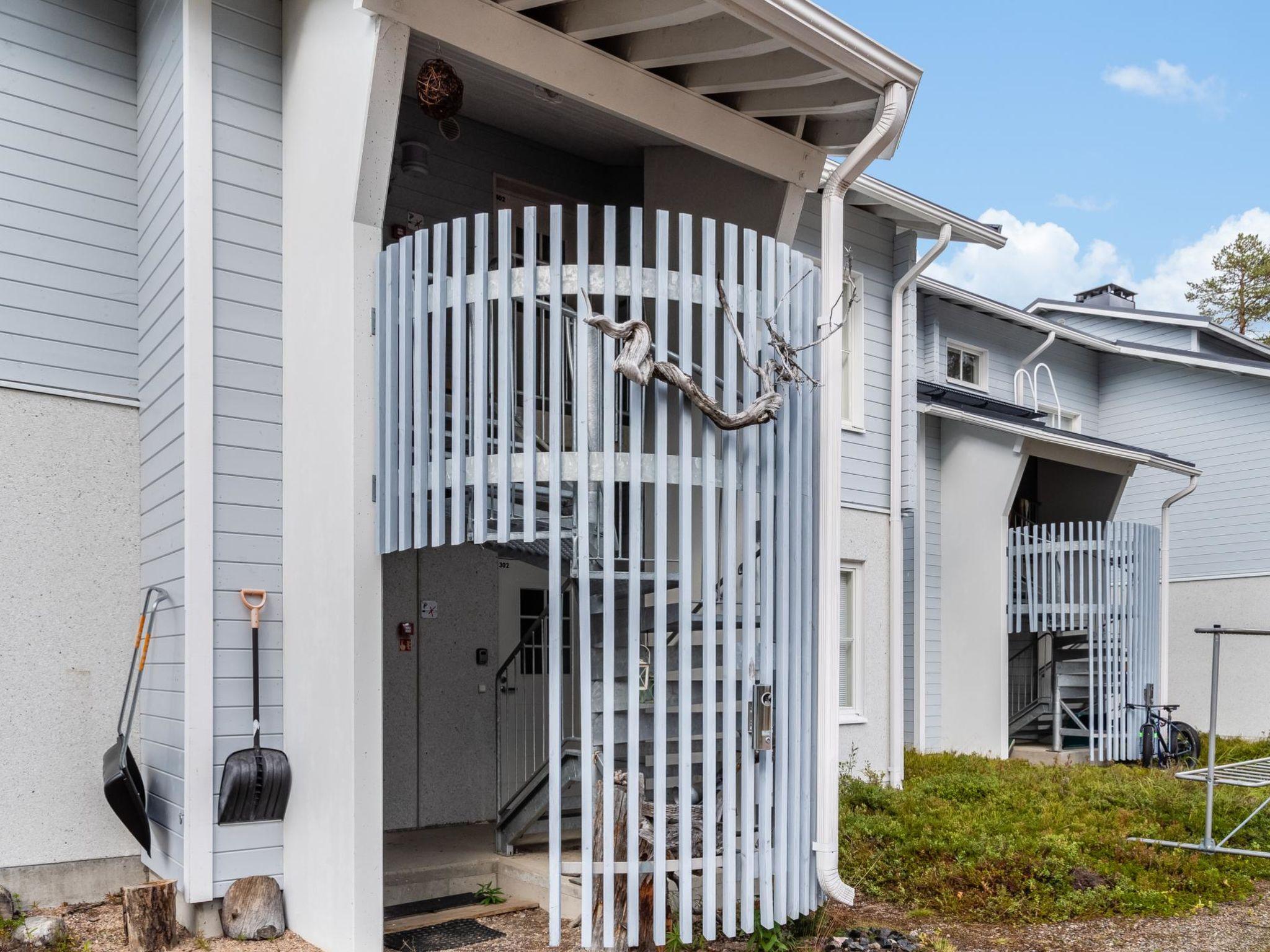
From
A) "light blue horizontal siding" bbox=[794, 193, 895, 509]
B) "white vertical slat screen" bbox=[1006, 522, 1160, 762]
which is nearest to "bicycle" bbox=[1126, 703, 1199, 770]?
"white vertical slat screen" bbox=[1006, 522, 1160, 762]

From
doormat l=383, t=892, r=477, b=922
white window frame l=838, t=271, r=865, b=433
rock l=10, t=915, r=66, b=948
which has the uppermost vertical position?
white window frame l=838, t=271, r=865, b=433

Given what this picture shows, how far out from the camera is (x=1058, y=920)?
664cm

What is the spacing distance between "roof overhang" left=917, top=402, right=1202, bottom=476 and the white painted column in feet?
24.5

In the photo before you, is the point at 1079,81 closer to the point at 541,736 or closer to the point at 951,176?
the point at 951,176

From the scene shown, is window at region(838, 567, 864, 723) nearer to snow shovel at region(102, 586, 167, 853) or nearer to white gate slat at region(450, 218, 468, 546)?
white gate slat at region(450, 218, 468, 546)

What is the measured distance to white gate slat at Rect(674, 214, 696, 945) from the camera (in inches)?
202

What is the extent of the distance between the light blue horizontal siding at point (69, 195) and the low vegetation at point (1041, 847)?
19.0 ft

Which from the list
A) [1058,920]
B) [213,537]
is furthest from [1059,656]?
[213,537]

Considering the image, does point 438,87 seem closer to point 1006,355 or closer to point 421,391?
point 421,391

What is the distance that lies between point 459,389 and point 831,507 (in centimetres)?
206

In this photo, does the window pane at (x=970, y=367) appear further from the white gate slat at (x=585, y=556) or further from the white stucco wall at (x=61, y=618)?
the white stucco wall at (x=61, y=618)

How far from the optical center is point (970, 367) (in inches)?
574

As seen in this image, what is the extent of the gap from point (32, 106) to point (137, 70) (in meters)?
0.70

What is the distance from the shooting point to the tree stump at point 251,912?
18.9 ft
